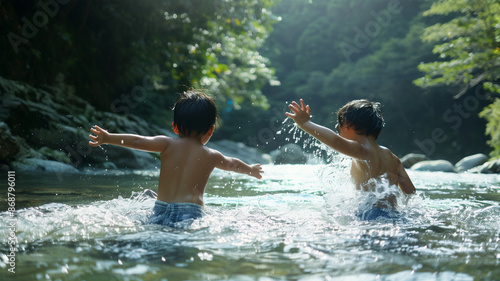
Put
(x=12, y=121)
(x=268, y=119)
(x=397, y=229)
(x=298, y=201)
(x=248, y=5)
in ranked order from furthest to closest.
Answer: (x=268, y=119) < (x=248, y=5) < (x=12, y=121) < (x=298, y=201) < (x=397, y=229)

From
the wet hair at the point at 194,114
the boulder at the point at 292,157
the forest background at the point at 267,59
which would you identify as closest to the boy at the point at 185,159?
the wet hair at the point at 194,114

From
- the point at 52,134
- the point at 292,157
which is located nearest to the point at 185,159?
the point at 52,134

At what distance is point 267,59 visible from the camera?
1850 cm

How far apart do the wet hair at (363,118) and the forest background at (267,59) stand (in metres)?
1.28

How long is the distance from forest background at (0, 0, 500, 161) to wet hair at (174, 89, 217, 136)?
6.55 ft

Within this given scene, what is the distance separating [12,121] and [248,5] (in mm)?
6258

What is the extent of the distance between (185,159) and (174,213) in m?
0.36

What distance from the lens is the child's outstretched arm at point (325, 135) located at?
10.3 feet

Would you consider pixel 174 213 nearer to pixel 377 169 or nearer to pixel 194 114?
pixel 194 114

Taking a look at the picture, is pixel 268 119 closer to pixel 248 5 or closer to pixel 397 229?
pixel 248 5

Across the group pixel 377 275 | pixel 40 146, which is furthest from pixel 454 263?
pixel 40 146

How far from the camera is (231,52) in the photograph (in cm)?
1544

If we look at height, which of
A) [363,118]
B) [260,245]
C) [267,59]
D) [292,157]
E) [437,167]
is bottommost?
[260,245]

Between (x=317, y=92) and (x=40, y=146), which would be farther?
(x=317, y=92)
